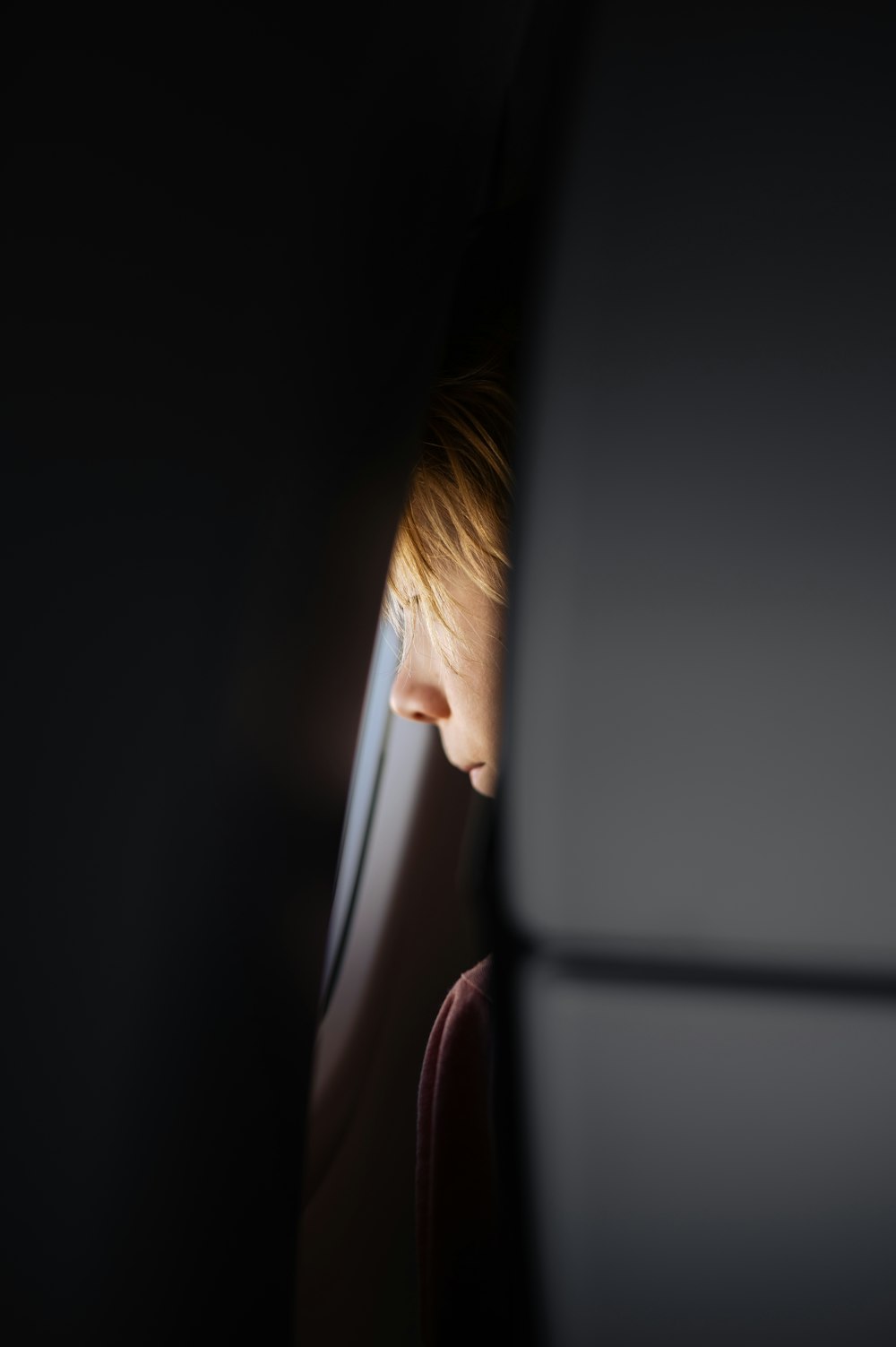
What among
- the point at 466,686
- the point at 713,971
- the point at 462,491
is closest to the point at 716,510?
the point at 713,971

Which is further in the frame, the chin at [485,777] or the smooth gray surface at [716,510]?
the chin at [485,777]

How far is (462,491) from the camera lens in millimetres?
536

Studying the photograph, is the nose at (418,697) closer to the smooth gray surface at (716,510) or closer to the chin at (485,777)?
the chin at (485,777)

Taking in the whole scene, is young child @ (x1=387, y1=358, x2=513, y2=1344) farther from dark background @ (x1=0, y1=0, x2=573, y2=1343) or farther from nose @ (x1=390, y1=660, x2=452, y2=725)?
dark background @ (x1=0, y1=0, x2=573, y2=1343)

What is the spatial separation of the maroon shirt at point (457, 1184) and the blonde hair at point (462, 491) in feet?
0.85

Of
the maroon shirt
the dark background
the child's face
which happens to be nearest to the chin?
the child's face

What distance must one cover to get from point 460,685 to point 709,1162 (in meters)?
0.50

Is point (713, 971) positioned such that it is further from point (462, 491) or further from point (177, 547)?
point (462, 491)

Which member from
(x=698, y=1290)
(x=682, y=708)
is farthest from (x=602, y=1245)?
(x=682, y=708)

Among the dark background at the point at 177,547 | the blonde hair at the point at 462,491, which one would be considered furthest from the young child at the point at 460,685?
the dark background at the point at 177,547

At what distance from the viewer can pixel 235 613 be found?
0.25 m

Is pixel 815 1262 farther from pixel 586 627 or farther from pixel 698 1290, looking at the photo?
pixel 586 627

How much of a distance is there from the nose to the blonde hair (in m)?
0.18

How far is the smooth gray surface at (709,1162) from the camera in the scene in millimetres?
230
